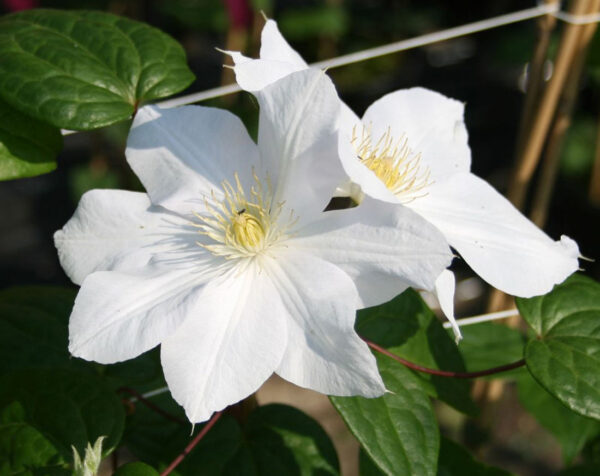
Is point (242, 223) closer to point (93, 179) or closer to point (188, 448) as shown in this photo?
point (188, 448)

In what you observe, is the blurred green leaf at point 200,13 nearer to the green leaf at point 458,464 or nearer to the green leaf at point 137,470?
the green leaf at point 458,464

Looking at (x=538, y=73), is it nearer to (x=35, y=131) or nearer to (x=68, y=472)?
(x=35, y=131)

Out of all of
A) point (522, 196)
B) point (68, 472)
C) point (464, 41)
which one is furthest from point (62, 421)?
point (464, 41)

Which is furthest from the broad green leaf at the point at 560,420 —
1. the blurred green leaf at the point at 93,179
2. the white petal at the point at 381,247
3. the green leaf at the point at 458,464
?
the blurred green leaf at the point at 93,179

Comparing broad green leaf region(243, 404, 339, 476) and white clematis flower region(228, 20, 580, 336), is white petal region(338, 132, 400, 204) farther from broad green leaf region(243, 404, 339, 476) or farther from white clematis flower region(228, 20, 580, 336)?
broad green leaf region(243, 404, 339, 476)

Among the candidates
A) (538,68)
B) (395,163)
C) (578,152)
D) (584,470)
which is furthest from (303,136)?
(578,152)

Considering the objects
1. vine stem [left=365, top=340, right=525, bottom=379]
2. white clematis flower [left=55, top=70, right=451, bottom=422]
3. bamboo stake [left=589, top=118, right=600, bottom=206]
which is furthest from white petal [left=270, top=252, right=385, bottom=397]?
bamboo stake [left=589, top=118, right=600, bottom=206]

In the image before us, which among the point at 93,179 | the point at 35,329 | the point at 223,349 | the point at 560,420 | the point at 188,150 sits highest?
the point at 188,150
